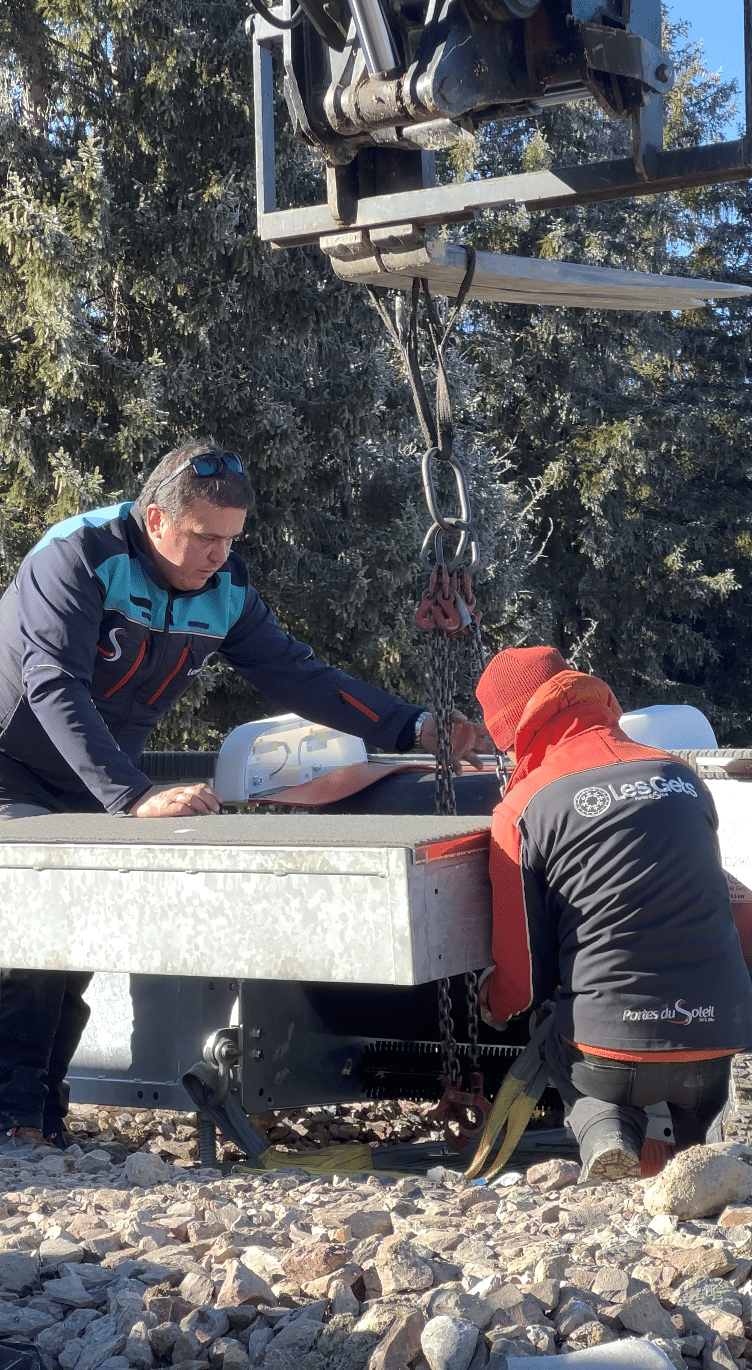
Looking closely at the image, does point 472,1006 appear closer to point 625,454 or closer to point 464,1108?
point 464,1108

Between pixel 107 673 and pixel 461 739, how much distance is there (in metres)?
1.07

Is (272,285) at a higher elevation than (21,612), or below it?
higher

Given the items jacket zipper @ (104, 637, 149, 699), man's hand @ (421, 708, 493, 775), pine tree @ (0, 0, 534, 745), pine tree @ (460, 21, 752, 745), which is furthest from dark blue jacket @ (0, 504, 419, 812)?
pine tree @ (460, 21, 752, 745)

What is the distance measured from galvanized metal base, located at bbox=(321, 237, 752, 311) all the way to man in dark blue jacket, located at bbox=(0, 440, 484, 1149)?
73cm

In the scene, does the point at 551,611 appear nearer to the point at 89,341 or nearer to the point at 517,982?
the point at 89,341

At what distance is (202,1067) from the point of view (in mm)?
3938

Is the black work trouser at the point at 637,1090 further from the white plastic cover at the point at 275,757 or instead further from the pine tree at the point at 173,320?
the pine tree at the point at 173,320

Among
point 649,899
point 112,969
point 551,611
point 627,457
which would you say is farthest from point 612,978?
point 627,457

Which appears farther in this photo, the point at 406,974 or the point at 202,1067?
the point at 202,1067

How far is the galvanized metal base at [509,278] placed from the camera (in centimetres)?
376

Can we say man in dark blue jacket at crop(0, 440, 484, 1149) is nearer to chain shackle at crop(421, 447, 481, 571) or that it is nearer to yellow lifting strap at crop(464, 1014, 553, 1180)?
chain shackle at crop(421, 447, 481, 571)

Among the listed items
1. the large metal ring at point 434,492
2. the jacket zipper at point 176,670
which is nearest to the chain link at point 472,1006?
the large metal ring at point 434,492

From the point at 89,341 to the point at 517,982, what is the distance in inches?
407

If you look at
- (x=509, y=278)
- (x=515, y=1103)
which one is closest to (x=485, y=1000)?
(x=515, y=1103)
